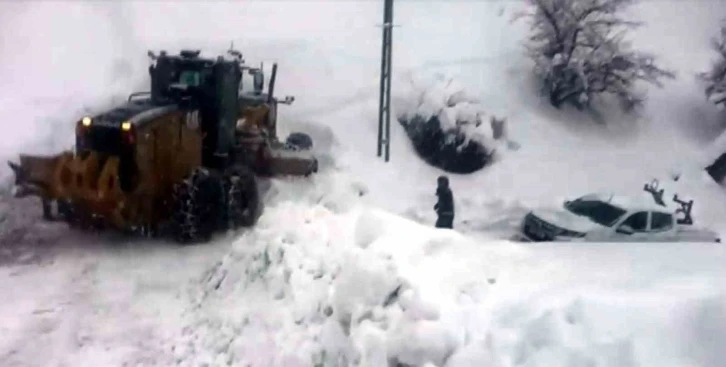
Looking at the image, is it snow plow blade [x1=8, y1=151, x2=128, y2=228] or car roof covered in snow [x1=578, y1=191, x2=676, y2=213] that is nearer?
snow plow blade [x1=8, y1=151, x2=128, y2=228]

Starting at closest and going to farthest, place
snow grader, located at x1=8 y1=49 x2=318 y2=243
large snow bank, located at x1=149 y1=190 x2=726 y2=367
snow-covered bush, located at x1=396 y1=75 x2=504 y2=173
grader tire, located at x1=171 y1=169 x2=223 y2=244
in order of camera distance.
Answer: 1. large snow bank, located at x1=149 y1=190 x2=726 y2=367
2. snow grader, located at x1=8 y1=49 x2=318 y2=243
3. grader tire, located at x1=171 y1=169 x2=223 y2=244
4. snow-covered bush, located at x1=396 y1=75 x2=504 y2=173

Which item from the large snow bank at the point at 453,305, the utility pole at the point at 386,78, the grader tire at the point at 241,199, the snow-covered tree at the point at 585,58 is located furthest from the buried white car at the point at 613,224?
the snow-covered tree at the point at 585,58

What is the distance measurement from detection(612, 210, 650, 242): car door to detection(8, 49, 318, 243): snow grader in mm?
4496

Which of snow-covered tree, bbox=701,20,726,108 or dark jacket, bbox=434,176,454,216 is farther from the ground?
snow-covered tree, bbox=701,20,726,108

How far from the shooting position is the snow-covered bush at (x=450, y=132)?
17703 millimetres

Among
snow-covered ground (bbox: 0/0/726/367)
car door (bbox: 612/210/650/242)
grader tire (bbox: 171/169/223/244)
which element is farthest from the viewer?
car door (bbox: 612/210/650/242)

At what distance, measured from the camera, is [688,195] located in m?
17.3

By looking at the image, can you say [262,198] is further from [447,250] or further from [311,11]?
[311,11]

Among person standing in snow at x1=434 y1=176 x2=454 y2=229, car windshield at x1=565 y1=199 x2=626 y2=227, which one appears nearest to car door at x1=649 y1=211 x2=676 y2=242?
car windshield at x1=565 y1=199 x2=626 y2=227

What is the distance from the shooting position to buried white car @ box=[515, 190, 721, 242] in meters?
11.5

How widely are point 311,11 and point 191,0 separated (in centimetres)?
347

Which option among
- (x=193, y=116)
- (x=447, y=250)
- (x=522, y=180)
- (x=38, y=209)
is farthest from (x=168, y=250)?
(x=522, y=180)

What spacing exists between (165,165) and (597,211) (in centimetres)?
631

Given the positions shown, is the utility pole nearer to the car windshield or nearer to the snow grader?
the snow grader
